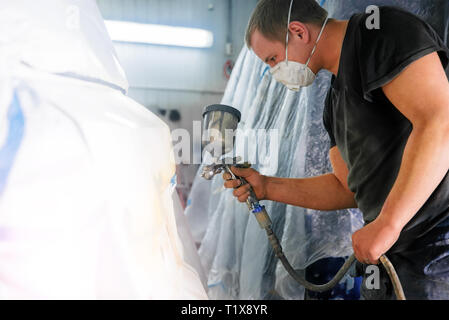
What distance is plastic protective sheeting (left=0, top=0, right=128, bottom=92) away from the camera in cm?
57

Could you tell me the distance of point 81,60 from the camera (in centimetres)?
62

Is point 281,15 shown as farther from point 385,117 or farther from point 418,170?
point 418,170

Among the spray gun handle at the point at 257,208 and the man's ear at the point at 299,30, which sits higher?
the man's ear at the point at 299,30

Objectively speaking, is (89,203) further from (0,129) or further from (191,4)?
(191,4)

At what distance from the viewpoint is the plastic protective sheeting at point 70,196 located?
489mm

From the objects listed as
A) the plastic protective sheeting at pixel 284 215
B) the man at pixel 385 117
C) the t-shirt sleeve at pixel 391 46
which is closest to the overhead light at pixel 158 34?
the plastic protective sheeting at pixel 284 215

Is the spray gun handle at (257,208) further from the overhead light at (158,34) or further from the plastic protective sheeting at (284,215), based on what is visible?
the overhead light at (158,34)

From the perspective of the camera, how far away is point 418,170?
2.35 ft

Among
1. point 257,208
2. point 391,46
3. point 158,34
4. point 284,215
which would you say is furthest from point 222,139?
point 158,34

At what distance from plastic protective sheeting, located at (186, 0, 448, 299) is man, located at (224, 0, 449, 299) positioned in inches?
12.4

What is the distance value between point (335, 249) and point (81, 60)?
1105 millimetres

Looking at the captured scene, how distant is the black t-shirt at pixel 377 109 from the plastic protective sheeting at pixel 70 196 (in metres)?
0.50

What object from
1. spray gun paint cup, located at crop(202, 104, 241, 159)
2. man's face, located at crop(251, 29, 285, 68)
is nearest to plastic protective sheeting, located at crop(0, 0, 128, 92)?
spray gun paint cup, located at crop(202, 104, 241, 159)

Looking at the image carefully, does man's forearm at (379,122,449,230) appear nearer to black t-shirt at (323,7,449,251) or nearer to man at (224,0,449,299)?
man at (224,0,449,299)
